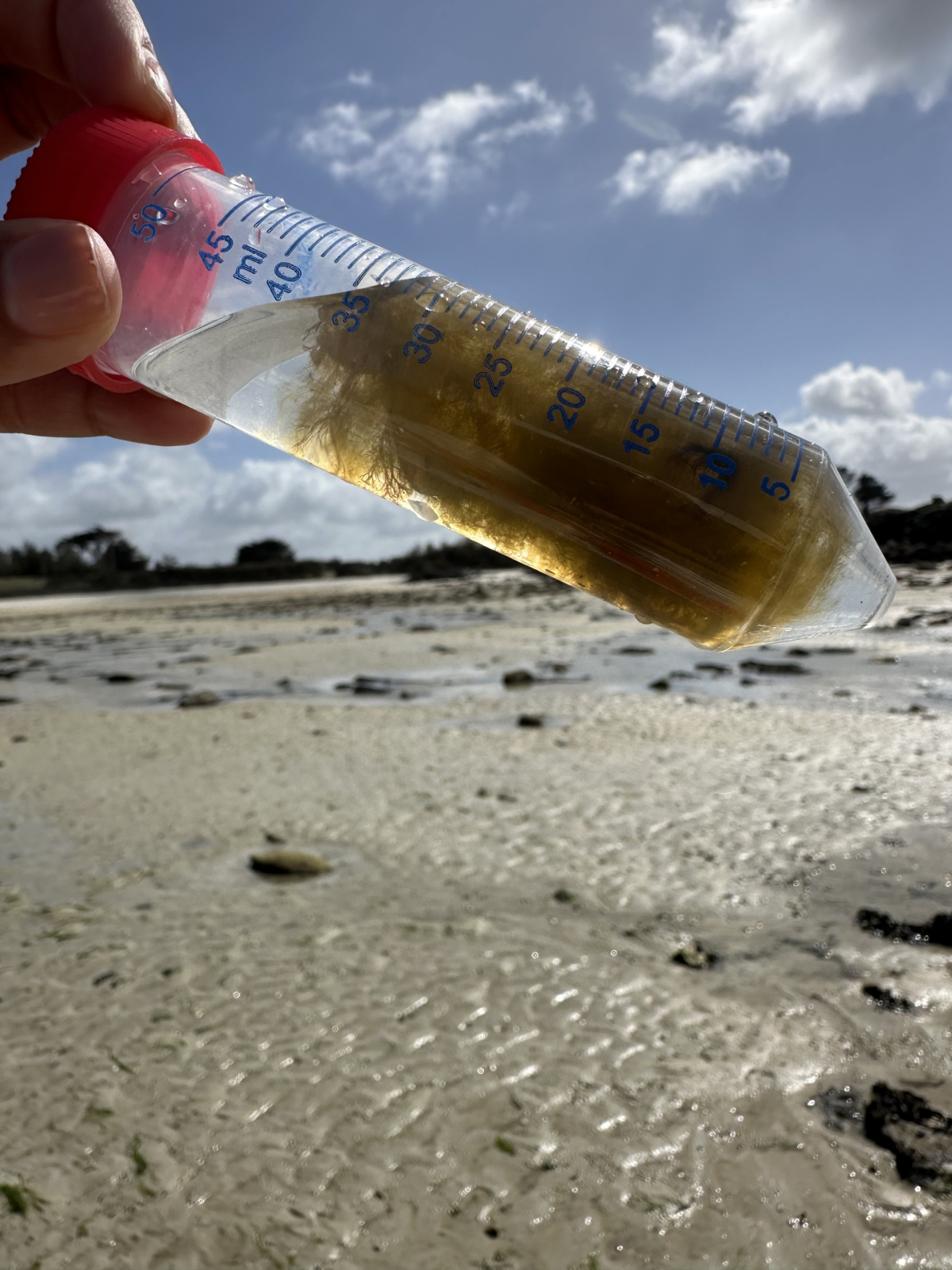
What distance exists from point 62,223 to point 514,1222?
5.26 feet

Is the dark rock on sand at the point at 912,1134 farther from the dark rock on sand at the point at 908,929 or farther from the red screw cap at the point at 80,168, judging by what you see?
the red screw cap at the point at 80,168

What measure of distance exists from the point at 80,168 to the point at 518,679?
4.13 meters

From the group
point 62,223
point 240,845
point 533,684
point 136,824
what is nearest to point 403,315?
point 62,223

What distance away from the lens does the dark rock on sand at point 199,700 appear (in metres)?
4.75

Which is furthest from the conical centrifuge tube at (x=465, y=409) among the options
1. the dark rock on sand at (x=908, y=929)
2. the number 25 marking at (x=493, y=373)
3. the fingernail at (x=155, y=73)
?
the dark rock on sand at (x=908, y=929)

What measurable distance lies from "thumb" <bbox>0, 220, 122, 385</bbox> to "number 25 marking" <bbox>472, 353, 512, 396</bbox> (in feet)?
1.93

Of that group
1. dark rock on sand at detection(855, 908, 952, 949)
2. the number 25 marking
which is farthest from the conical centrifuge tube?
dark rock on sand at detection(855, 908, 952, 949)

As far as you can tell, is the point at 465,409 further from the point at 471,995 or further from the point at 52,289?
the point at 471,995

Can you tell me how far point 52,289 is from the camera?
115 cm

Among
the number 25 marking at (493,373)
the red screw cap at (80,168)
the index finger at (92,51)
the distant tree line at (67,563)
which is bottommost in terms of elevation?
the distant tree line at (67,563)

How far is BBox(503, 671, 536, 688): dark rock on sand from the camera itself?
5086mm

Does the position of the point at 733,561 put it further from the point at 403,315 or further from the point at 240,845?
the point at 240,845

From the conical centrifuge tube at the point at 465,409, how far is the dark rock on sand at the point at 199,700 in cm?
359

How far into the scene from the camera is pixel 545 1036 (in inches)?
60.8
